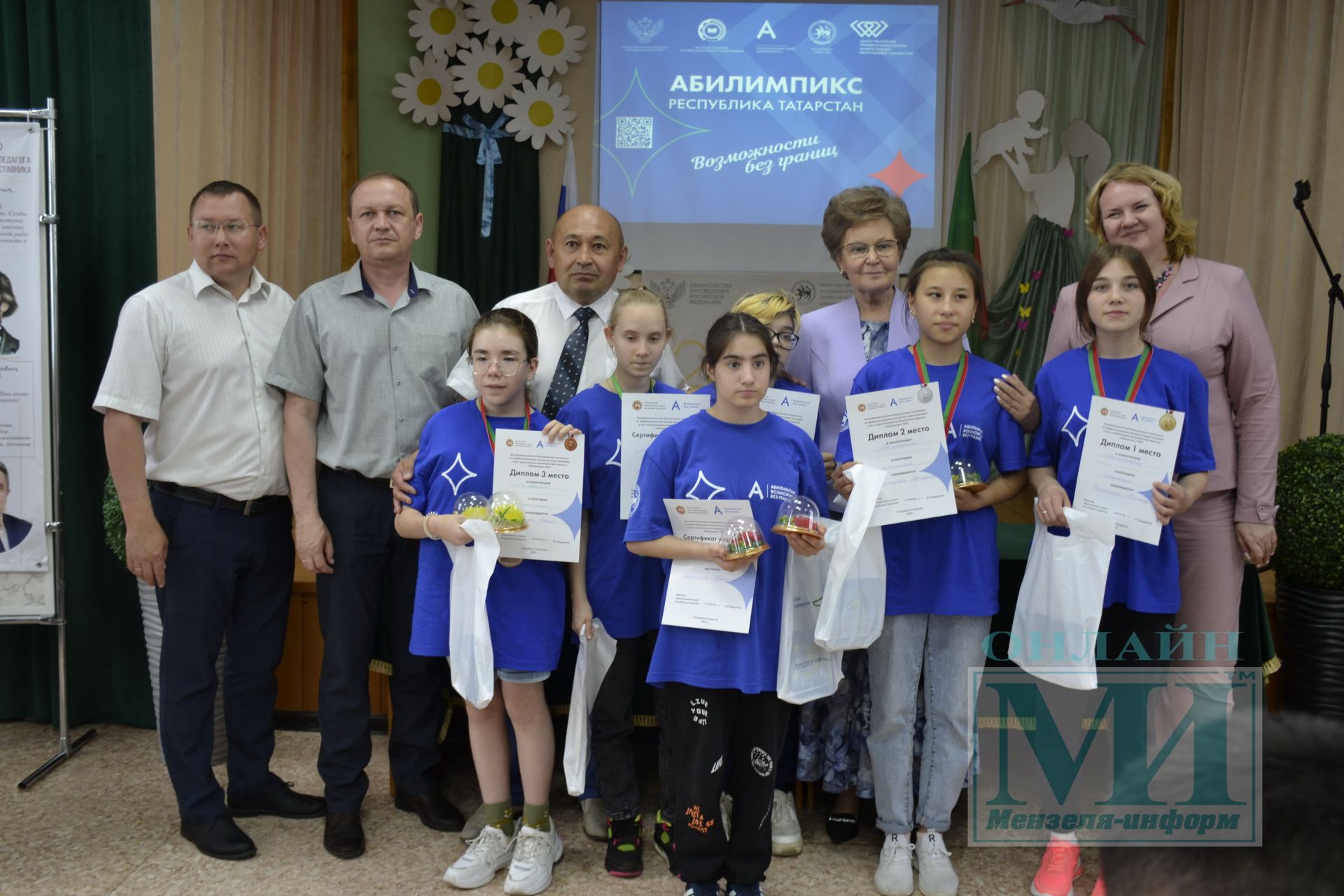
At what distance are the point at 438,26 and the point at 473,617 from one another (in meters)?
3.78

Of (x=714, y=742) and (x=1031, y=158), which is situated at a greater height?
(x=1031, y=158)

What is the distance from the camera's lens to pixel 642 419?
263 centimetres

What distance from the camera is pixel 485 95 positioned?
5273 mm

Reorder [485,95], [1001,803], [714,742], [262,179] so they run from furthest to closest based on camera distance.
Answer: [485,95], [262,179], [1001,803], [714,742]

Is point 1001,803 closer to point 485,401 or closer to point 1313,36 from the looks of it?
point 485,401

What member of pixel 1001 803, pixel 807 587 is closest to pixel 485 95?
pixel 807 587

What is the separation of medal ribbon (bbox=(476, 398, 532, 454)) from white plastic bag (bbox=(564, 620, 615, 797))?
0.54 metres

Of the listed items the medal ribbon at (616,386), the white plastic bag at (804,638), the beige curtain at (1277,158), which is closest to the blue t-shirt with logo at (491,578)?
→ the medal ribbon at (616,386)

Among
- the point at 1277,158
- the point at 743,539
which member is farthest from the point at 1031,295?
the point at 743,539

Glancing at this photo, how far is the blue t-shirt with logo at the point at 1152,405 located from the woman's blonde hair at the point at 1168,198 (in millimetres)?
377

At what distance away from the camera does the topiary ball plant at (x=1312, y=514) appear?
3215 mm

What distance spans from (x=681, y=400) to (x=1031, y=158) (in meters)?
3.50

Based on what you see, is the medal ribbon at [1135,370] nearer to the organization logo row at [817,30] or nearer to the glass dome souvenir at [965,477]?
the glass dome souvenir at [965,477]

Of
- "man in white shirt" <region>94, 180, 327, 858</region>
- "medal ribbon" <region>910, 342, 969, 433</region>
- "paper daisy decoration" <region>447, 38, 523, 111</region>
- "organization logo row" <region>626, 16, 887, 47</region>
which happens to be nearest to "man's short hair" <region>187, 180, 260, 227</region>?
"man in white shirt" <region>94, 180, 327, 858</region>
